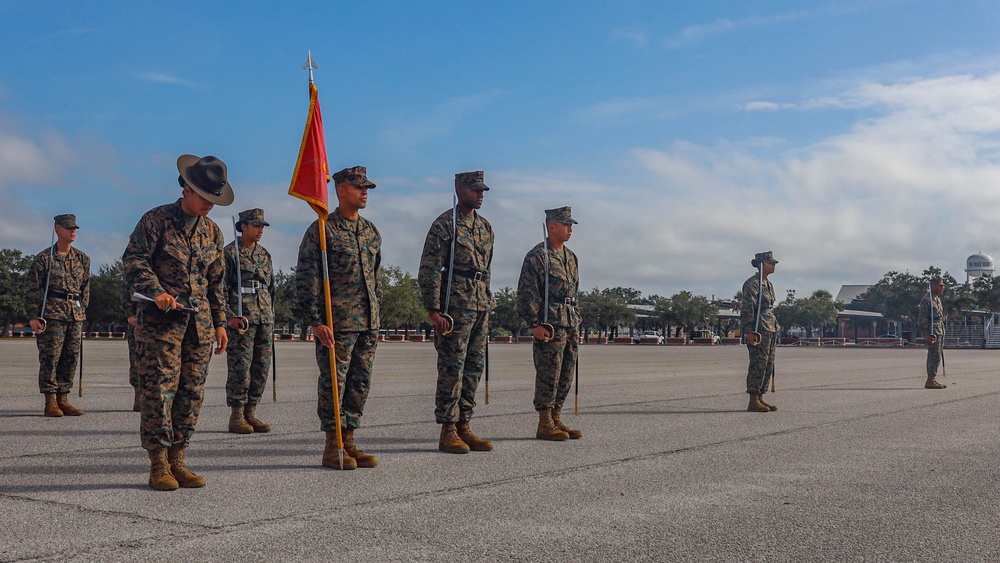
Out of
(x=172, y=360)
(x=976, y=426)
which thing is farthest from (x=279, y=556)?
(x=976, y=426)

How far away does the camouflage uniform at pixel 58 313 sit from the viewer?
418 inches

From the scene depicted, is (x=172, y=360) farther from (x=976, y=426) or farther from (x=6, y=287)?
(x=6, y=287)

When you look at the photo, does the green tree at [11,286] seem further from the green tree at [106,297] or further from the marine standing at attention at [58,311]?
the marine standing at attention at [58,311]

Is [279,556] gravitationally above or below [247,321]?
below

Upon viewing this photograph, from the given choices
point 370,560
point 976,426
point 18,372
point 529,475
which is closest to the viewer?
point 370,560

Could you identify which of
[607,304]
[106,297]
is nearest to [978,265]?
[607,304]

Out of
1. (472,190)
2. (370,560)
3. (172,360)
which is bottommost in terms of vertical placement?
(370,560)

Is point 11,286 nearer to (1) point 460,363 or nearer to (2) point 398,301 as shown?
(2) point 398,301

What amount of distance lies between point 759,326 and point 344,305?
7202mm

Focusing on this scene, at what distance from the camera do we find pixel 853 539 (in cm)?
492

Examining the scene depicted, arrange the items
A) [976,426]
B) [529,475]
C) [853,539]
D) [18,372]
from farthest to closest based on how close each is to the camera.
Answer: [18,372]
[976,426]
[529,475]
[853,539]

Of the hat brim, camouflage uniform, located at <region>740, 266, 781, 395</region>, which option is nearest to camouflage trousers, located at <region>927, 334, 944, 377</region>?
camouflage uniform, located at <region>740, 266, 781, 395</region>

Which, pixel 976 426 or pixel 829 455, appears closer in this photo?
pixel 829 455

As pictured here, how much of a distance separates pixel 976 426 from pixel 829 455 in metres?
3.57
